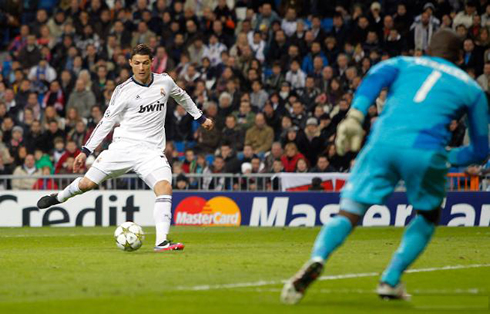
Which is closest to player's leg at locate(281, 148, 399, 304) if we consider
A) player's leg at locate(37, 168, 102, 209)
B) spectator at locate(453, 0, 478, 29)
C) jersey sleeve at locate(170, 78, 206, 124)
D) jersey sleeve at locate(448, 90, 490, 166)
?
jersey sleeve at locate(448, 90, 490, 166)

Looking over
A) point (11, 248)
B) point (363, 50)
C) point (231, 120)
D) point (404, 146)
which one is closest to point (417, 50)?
point (363, 50)

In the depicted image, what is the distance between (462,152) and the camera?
7508 millimetres

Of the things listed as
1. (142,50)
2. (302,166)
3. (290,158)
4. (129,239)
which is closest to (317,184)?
(302,166)

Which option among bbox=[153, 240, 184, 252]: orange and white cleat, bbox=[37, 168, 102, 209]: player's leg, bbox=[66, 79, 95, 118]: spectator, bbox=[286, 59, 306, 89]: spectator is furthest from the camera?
bbox=[66, 79, 95, 118]: spectator

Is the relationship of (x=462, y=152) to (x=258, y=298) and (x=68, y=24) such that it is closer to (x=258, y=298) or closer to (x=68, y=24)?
(x=258, y=298)

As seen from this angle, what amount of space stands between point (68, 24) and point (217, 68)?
4.69m

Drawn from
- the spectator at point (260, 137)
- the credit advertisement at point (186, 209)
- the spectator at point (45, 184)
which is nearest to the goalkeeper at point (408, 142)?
the credit advertisement at point (186, 209)

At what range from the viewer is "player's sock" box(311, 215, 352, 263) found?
7012 millimetres

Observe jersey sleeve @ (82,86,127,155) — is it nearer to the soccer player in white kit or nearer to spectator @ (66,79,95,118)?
the soccer player in white kit

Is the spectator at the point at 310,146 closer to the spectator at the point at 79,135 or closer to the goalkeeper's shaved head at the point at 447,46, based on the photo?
the spectator at the point at 79,135

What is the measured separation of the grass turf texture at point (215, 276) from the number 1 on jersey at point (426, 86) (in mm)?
1469

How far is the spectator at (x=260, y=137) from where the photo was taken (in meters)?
22.0

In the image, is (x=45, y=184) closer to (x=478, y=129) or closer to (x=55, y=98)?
(x=55, y=98)

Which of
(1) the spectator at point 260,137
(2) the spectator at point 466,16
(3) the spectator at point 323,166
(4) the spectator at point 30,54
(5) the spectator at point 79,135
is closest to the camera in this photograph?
(3) the spectator at point 323,166
